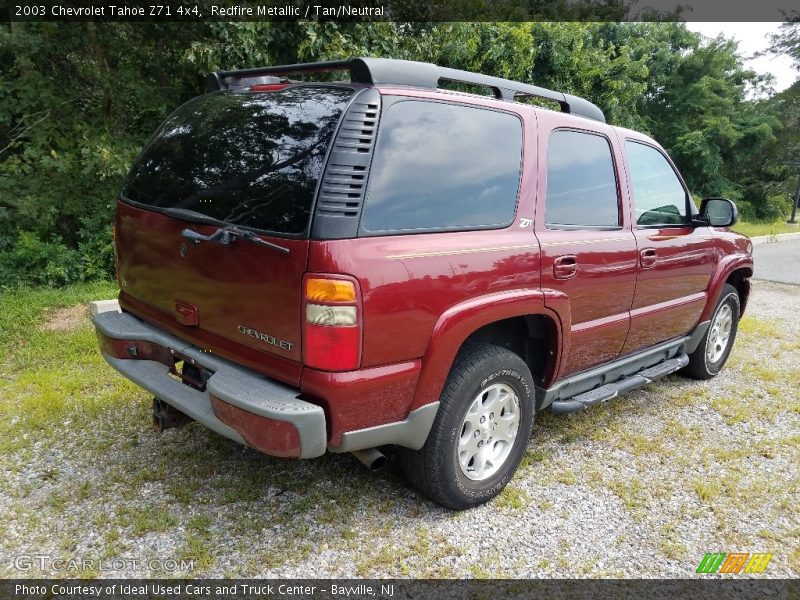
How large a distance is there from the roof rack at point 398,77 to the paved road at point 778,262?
26.0ft

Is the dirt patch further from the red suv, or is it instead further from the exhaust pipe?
the exhaust pipe

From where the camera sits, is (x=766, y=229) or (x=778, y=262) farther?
(x=766, y=229)

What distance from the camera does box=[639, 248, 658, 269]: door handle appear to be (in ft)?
11.6

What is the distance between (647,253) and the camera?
359 cm

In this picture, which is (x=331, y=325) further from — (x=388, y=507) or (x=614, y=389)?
(x=614, y=389)

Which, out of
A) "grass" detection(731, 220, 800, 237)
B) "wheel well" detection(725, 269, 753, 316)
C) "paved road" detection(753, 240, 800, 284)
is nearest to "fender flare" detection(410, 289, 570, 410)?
"wheel well" detection(725, 269, 753, 316)

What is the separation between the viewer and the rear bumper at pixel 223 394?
2152 mm

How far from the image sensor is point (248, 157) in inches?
98.1

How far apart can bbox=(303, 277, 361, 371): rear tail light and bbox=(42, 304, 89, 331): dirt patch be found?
3.87 m

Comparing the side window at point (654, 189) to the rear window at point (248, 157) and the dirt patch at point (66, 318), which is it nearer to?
the rear window at point (248, 157)

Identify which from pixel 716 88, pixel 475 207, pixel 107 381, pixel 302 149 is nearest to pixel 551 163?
pixel 475 207

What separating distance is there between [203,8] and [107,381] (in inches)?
156

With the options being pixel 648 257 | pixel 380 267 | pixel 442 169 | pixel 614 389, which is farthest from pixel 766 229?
pixel 380 267

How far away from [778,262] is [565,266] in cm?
1064
